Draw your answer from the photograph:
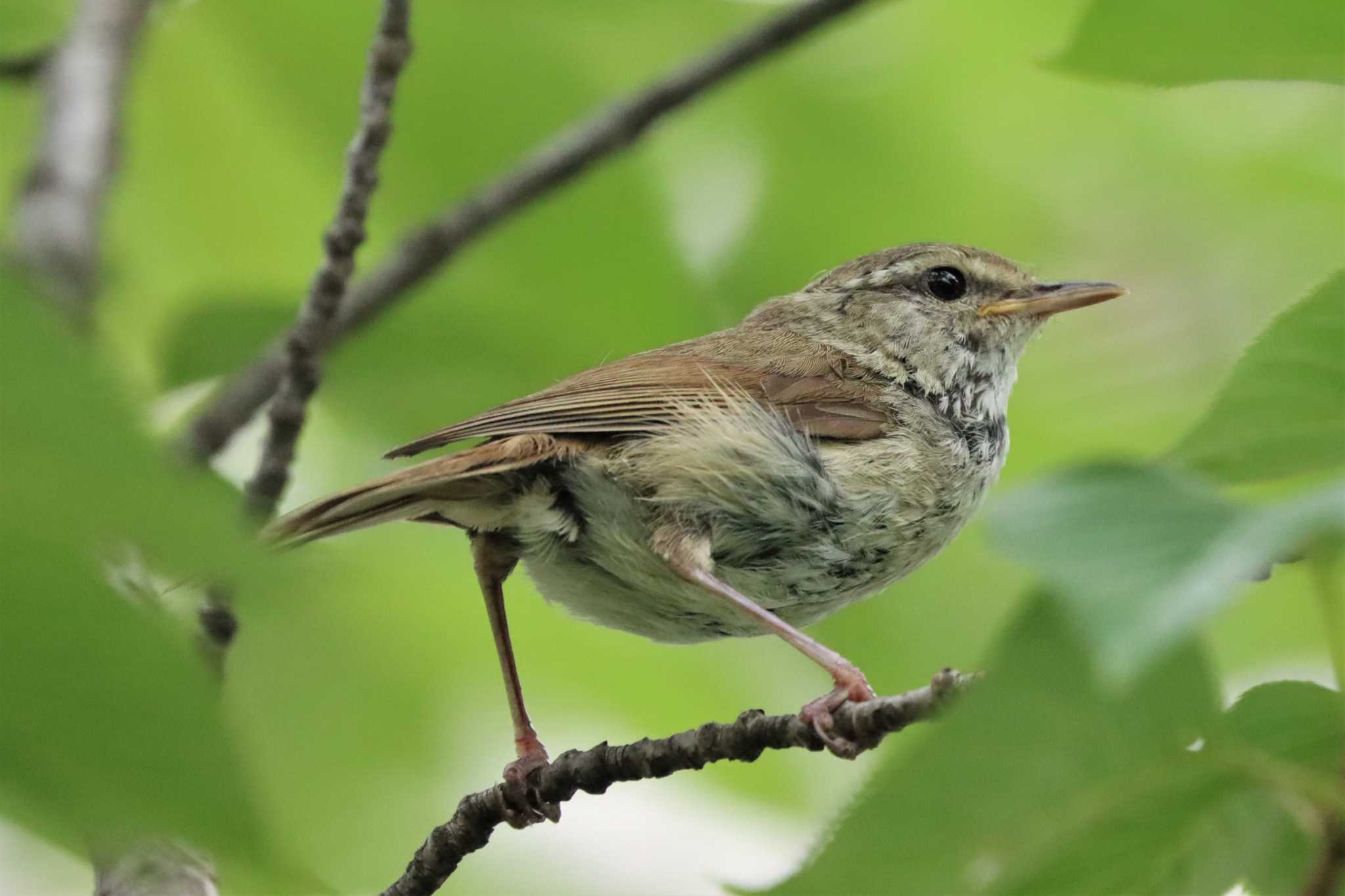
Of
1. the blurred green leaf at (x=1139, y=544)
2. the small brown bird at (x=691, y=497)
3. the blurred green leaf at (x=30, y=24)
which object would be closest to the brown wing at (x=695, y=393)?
the small brown bird at (x=691, y=497)

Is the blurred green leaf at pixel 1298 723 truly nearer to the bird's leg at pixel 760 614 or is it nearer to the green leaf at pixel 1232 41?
the green leaf at pixel 1232 41

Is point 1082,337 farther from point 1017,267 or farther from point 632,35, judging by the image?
point 632,35

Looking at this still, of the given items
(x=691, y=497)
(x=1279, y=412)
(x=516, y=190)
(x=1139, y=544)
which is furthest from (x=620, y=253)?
(x=1139, y=544)

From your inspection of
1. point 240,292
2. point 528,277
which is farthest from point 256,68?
point 528,277

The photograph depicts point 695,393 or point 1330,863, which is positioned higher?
point 695,393

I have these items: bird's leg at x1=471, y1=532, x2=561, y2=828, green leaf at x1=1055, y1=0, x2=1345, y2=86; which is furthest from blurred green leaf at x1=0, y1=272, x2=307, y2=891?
bird's leg at x1=471, y1=532, x2=561, y2=828

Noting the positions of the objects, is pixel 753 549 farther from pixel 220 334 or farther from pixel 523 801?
pixel 220 334
